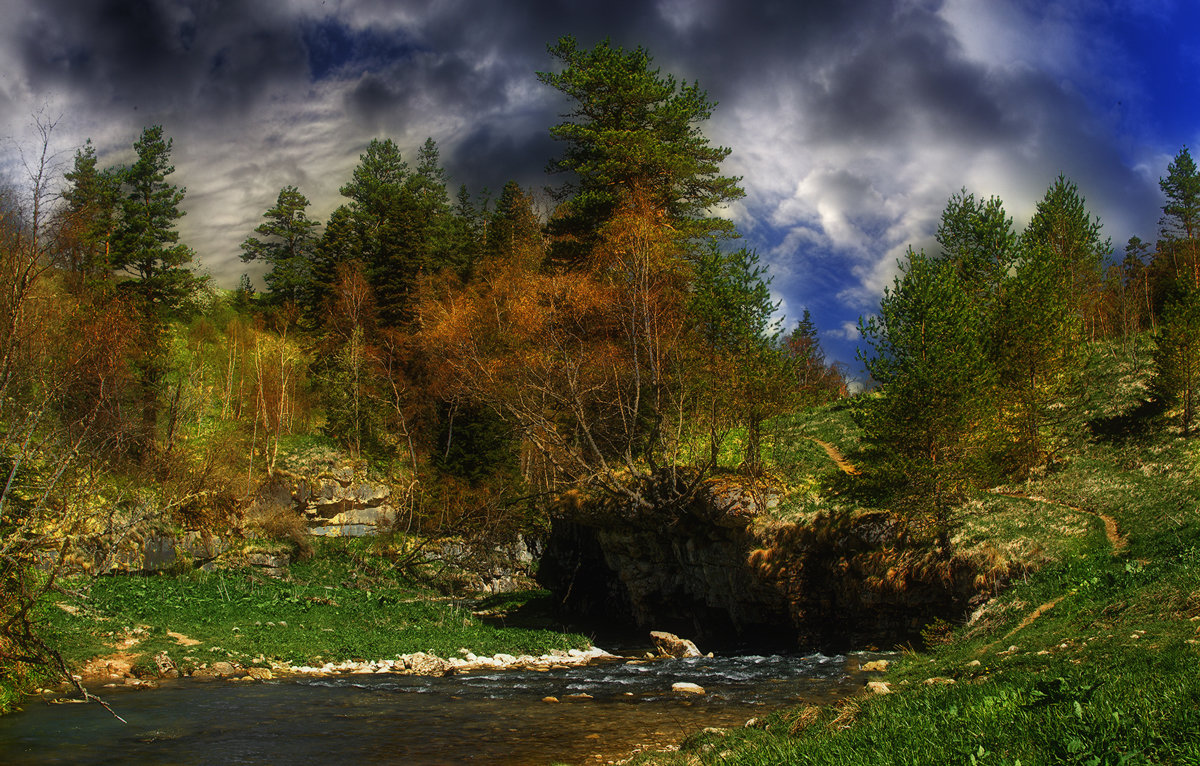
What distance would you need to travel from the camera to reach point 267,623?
21.4 m

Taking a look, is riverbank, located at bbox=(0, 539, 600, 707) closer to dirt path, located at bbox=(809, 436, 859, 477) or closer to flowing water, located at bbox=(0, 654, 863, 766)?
flowing water, located at bbox=(0, 654, 863, 766)

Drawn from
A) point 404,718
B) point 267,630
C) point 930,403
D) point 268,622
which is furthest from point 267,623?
point 930,403

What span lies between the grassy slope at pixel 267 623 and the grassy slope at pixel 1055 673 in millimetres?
12763

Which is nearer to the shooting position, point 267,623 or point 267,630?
point 267,630

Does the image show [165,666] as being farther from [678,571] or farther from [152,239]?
[152,239]

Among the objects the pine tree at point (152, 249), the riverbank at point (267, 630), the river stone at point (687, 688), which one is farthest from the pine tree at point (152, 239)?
the river stone at point (687, 688)

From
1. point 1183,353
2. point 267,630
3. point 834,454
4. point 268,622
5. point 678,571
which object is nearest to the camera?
point 267,630

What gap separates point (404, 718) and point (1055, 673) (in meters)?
10.7

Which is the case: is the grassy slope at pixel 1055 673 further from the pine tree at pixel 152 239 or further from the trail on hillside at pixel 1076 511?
the pine tree at pixel 152 239

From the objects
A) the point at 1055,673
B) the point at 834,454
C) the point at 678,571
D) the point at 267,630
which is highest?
the point at 834,454

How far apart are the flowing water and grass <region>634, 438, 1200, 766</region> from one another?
270cm

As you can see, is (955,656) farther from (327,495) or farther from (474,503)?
(327,495)

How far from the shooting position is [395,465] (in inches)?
1833

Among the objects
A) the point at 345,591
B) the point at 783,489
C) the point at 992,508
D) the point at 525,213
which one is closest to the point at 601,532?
the point at 783,489
